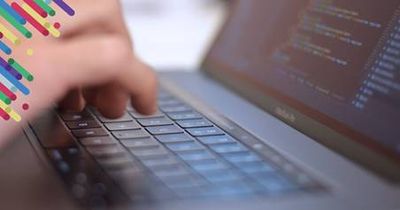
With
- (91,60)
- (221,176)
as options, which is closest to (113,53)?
(91,60)

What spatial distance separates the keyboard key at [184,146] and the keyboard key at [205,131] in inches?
1.1

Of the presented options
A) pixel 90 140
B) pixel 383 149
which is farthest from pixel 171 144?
pixel 383 149

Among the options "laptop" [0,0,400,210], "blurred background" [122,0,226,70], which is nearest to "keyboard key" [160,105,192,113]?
"laptop" [0,0,400,210]

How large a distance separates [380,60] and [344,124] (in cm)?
6

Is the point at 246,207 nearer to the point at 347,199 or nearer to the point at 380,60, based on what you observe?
the point at 347,199

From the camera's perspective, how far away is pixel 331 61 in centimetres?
61

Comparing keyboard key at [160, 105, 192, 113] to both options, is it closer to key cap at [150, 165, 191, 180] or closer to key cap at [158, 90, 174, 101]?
key cap at [158, 90, 174, 101]

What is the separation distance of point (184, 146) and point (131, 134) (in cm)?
6

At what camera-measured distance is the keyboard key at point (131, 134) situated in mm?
546

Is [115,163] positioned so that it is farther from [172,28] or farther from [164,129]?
[172,28]

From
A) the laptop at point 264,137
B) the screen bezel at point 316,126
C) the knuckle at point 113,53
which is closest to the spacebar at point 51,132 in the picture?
the laptop at point 264,137

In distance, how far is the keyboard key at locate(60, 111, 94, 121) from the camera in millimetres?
596

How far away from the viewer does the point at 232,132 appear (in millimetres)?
574

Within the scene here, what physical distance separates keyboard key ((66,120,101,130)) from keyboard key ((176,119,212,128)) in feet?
0.25
